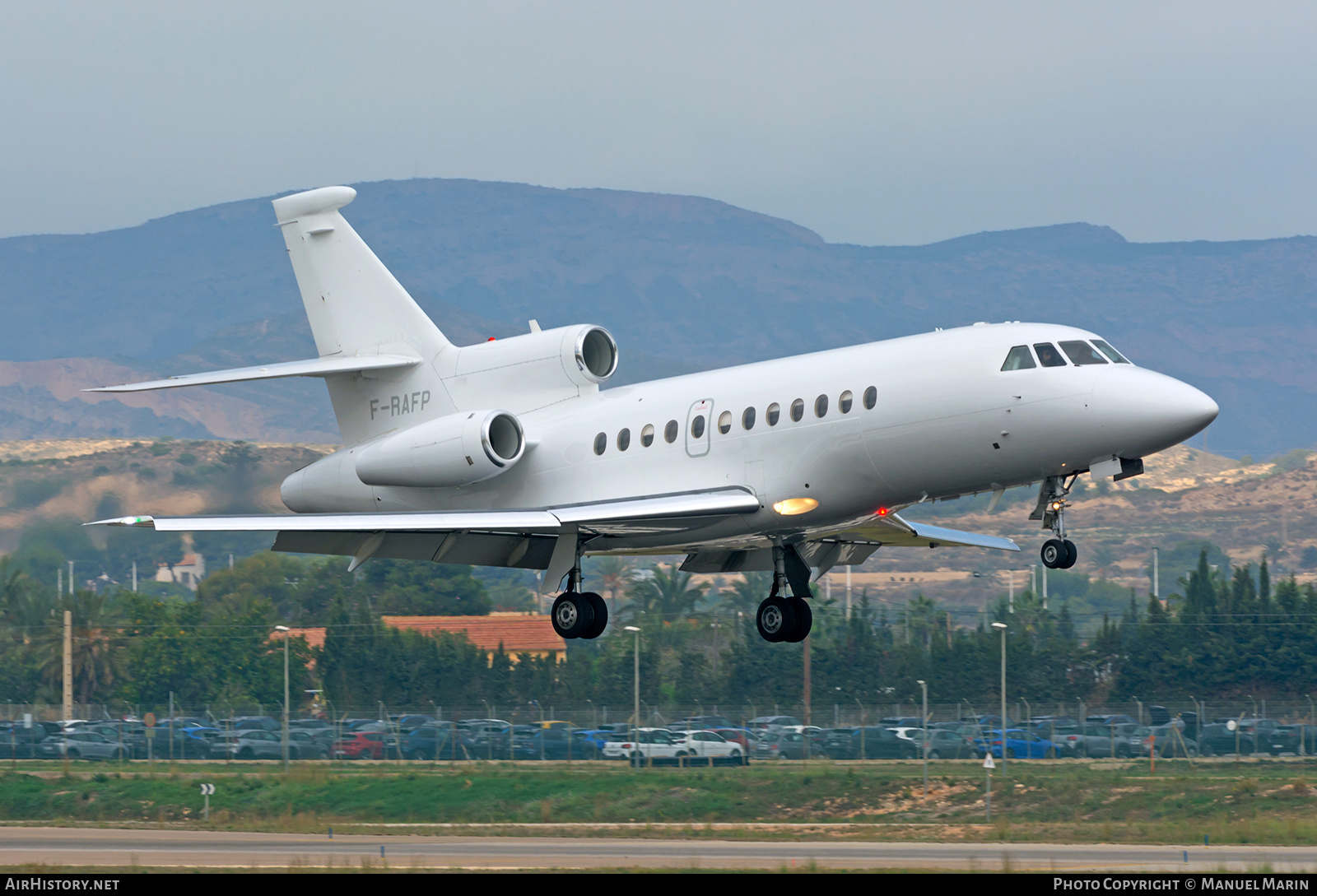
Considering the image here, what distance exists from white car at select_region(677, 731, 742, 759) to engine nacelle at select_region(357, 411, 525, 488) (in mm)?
33658

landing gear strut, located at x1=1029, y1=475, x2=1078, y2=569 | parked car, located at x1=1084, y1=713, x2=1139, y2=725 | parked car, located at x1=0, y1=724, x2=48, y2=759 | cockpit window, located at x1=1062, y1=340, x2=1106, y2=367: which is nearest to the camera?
landing gear strut, located at x1=1029, y1=475, x2=1078, y2=569

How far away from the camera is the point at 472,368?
30797mm

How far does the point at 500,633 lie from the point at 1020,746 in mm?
31705

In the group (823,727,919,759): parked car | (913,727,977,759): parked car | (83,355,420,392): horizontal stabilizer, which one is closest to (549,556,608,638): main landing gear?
(83,355,420,392): horizontal stabilizer

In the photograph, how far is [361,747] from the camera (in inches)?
2478

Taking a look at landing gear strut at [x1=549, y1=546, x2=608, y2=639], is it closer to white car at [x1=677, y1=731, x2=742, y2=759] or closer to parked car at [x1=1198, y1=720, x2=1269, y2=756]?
white car at [x1=677, y1=731, x2=742, y2=759]

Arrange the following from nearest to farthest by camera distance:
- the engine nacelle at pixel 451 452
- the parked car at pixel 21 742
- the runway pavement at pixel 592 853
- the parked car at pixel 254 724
Result: 1. the engine nacelle at pixel 451 452
2. the runway pavement at pixel 592 853
3. the parked car at pixel 21 742
4. the parked car at pixel 254 724

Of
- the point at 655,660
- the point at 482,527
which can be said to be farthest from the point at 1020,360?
the point at 655,660

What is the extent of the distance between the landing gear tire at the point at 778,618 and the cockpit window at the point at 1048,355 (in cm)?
650

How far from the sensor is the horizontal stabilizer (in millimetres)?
28000

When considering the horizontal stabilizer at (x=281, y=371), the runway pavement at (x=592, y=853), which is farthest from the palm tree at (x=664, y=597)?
the horizontal stabilizer at (x=281, y=371)

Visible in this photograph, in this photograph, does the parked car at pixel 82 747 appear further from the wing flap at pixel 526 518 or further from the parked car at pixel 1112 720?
the wing flap at pixel 526 518

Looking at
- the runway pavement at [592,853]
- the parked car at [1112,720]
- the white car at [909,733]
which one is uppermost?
the parked car at [1112,720]

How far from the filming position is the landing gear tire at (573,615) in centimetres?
2778
